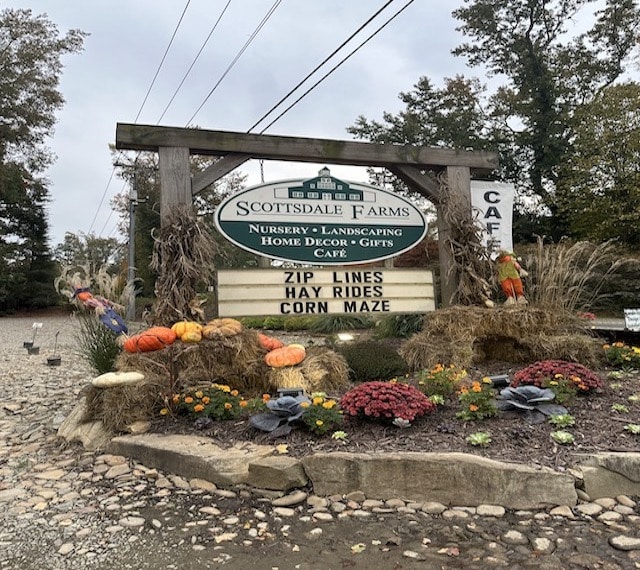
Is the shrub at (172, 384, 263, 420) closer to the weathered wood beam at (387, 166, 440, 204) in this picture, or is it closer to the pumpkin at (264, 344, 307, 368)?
the pumpkin at (264, 344, 307, 368)

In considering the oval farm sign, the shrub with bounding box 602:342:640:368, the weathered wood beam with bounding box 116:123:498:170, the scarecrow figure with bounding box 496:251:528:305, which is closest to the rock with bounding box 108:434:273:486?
the oval farm sign

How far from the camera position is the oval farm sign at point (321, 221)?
4781 mm

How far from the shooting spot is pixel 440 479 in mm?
2408

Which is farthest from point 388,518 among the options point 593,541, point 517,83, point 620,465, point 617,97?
point 517,83

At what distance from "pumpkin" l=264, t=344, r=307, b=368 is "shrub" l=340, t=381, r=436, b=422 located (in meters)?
1.10

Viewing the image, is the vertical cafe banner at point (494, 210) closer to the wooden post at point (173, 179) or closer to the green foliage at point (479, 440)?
the wooden post at point (173, 179)

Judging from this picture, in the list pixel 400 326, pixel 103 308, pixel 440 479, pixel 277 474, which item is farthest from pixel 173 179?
pixel 400 326

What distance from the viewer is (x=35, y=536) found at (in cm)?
219

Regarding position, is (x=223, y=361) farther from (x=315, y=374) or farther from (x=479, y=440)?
(x=479, y=440)

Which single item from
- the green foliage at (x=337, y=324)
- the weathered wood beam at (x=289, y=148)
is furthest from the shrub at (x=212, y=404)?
the green foliage at (x=337, y=324)

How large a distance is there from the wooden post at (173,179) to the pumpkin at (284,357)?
5.25ft

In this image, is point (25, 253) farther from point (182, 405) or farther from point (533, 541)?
point (533, 541)

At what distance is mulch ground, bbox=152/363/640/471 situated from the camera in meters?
2.57

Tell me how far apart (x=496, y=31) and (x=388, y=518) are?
80.7 ft
